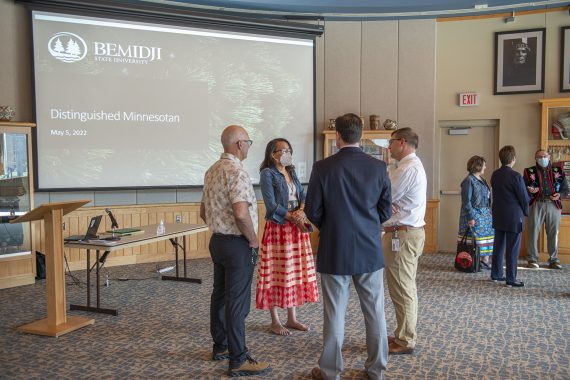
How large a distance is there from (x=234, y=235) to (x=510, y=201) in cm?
359

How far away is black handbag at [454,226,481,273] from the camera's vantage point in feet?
21.4

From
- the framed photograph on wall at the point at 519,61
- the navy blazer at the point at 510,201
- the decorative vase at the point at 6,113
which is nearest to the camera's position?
the navy blazer at the point at 510,201

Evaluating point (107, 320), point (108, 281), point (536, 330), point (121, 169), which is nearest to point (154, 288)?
point (108, 281)

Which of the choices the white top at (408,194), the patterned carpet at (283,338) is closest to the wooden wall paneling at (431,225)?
the patterned carpet at (283,338)

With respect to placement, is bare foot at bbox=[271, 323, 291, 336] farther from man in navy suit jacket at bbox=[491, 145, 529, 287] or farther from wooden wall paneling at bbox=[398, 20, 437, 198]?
wooden wall paneling at bbox=[398, 20, 437, 198]

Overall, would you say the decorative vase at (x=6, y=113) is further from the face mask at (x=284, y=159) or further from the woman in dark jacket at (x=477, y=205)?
the woman in dark jacket at (x=477, y=205)

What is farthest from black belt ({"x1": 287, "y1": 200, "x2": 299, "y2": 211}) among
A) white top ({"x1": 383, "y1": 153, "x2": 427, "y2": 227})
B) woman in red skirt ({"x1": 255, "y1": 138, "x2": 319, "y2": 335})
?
white top ({"x1": 383, "y1": 153, "x2": 427, "y2": 227})

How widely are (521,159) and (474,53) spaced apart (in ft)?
5.76

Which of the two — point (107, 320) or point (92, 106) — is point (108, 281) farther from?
point (92, 106)

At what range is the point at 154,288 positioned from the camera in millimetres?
5816

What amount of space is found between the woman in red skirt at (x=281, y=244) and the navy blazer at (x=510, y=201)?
2644 millimetres

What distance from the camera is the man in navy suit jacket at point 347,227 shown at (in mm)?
2945

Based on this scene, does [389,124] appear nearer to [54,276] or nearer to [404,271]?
[404,271]

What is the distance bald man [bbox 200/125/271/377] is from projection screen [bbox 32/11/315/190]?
12.6 ft
